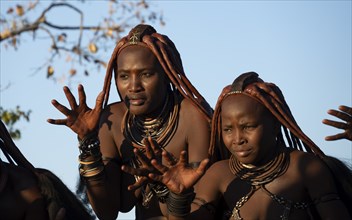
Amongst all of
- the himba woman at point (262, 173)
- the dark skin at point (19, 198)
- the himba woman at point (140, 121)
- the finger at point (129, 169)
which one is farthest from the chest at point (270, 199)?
the dark skin at point (19, 198)

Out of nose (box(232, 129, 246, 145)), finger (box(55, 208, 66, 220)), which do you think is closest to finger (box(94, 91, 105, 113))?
finger (box(55, 208, 66, 220))

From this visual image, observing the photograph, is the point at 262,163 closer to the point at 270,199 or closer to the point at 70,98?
the point at 270,199

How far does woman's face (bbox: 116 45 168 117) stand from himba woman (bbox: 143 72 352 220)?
0.63 m

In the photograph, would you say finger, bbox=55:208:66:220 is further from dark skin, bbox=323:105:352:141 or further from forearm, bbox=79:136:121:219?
dark skin, bbox=323:105:352:141

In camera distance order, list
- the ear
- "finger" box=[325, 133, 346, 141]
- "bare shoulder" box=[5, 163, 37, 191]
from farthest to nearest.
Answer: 1. the ear
2. "bare shoulder" box=[5, 163, 37, 191]
3. "finger" box=[325, 133, 346, 141]

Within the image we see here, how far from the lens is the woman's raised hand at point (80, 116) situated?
336 inches

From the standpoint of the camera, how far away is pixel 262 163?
8383mm

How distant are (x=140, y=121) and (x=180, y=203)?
1351 millimetres

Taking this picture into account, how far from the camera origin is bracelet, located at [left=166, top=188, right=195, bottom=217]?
26.2ft

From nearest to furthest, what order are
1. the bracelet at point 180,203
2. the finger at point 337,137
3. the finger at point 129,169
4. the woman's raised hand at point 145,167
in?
the finger at point 129,169 → the woman's raised hand at point 145,167 → the bracelet at point 180,203 → the finger at point 337,137

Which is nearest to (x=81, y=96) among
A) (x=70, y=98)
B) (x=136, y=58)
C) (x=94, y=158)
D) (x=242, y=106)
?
(x=70, y=98)

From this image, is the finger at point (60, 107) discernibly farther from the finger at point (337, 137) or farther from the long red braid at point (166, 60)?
the finger at point (337, 137)

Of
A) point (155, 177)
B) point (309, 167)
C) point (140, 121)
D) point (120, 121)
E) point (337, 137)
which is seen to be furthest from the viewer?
point (120, 121)

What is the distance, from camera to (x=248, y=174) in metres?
8.41
